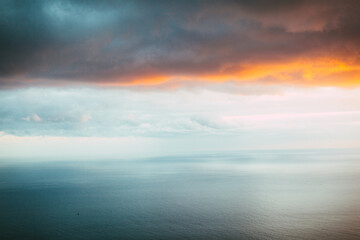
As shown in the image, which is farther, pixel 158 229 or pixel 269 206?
pixel 269 206

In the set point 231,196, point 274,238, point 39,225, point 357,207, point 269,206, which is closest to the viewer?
point 274,238

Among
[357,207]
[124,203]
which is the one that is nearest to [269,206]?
[357,207]

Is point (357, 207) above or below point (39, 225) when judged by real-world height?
above

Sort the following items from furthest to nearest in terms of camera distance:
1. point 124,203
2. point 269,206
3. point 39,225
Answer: point 124,203, point 269,206, point 39,225

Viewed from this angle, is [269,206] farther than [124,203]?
No

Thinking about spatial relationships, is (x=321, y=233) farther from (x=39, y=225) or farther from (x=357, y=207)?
(x=39, y=225)

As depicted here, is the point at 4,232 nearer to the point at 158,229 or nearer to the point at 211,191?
the point at 158,229

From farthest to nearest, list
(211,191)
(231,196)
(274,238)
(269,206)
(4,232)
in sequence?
(211,191)
(231,196)
(269,206)
(4,232)
(274,238)

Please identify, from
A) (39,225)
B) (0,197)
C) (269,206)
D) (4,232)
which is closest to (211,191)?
(269,206)

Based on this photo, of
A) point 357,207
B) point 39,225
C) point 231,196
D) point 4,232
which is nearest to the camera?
point 4,232
